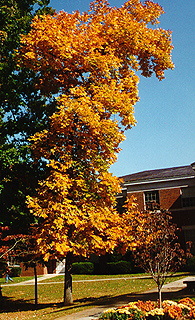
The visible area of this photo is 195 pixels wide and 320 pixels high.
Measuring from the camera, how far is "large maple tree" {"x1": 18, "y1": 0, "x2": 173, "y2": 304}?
13.3 m

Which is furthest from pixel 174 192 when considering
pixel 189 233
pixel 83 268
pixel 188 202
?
pixel 83 268

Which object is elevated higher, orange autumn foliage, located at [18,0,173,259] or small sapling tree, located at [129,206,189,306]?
orange autumn foliage, located at [18,0,173,259]

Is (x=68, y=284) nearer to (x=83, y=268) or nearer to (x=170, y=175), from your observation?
(x=83, y=268)

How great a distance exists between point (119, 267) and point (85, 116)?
21.4m

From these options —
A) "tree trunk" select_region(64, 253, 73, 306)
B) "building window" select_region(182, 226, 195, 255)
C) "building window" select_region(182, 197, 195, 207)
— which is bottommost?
"tree trunk" select_region(64, 253, 73, 306)

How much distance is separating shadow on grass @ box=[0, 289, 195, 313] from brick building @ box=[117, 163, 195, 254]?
15.4 m

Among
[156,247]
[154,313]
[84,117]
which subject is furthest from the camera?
[84,117]

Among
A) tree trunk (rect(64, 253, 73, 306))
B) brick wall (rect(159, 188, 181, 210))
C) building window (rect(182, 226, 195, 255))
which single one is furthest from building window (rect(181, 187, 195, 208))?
tree trunk (rect(64, 253, 73, 306))

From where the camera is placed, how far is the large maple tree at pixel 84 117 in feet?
43.7

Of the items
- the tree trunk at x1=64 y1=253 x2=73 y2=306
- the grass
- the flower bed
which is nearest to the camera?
the flower bed

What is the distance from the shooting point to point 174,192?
1273 inches

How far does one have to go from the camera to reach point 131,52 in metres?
16.0

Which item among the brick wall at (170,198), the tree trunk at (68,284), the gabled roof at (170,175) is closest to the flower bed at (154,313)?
the tree trunk at (68,284)

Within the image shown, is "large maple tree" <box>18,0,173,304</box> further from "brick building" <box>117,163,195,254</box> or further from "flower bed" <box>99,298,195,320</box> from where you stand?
"brick building" <box>117,163,195,254</box>
